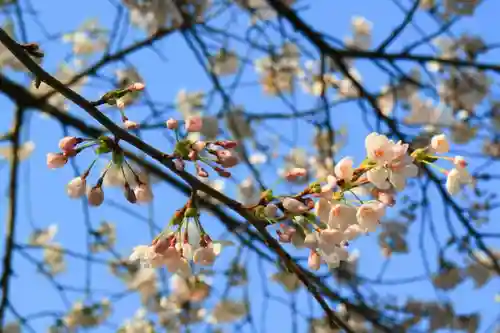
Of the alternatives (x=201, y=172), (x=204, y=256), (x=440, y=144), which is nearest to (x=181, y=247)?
(x=204, y=256)

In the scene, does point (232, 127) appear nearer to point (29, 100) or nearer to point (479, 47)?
point (29, 100)

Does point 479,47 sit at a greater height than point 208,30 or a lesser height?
greater

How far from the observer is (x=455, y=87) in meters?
3.88

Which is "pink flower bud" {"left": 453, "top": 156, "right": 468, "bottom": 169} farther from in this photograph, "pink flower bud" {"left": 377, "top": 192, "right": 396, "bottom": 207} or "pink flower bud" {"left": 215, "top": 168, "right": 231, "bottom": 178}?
"pink flower bud" {"left": 215, "top": 168, "right": 231, "bottom": 178}

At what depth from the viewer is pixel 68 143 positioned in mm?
1251

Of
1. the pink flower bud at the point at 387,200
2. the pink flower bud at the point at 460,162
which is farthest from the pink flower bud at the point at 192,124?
the pink flower bud at the point at 460,162

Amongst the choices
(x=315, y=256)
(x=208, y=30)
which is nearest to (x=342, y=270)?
(x=208, y=30)

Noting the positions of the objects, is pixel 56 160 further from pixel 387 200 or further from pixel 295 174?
pixel 387 200

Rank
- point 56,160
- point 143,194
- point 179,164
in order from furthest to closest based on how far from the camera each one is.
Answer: point 143,194 → point 56,160 → point 179,164

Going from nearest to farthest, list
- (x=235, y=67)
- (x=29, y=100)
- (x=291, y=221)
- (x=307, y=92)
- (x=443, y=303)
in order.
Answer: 1. (x=291, y=221)
2. (x=29, y=100)
3. (x=443, y=303)
4. (x=235, y=67)
5. (x=307, y=92)

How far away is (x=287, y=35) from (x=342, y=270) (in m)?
1.10

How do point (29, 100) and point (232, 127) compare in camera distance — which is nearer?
point (29, 100)

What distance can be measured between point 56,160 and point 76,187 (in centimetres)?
10

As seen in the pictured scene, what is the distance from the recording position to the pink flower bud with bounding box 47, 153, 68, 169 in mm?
1288
